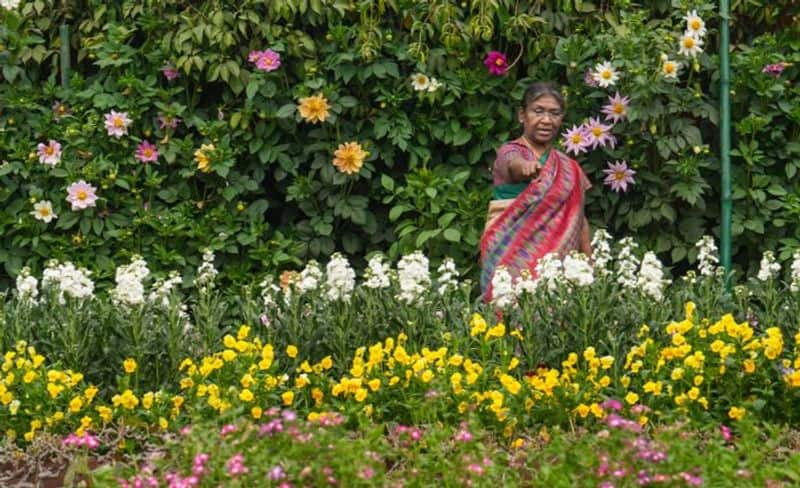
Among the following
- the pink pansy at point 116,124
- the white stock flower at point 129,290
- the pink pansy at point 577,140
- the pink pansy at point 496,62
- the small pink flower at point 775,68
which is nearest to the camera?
the white stock flower at point 129,290

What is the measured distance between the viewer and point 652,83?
6262 mm

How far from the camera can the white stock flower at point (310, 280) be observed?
484cm

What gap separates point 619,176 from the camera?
639 centimetres

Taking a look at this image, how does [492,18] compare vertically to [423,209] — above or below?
above

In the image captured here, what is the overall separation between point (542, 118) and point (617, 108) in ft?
2.25

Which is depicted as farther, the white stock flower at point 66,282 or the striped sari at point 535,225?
the striped sari at point 535,225

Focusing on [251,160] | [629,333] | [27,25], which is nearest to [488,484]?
[629,333]

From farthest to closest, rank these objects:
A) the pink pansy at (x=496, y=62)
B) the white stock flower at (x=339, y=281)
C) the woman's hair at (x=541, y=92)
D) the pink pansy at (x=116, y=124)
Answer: the pink pansy at (x=116, y=124)
the pink pansy at (x=496, y=62)
the woman's hair at (x=541, y=92)
the white stock flower at (x=339, y=281)

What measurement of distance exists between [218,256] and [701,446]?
132 inches

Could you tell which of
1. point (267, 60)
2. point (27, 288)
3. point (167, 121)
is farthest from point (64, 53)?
point (27, 288)

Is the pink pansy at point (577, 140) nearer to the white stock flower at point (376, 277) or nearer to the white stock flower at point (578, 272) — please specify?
the white stock flower at point (578, 272)

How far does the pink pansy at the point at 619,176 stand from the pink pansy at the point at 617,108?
20 cm

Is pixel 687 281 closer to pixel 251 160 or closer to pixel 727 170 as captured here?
pixel 727 170

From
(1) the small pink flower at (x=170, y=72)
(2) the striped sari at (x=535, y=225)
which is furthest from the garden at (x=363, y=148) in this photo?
(2) the striped sari at (x=535, y=225)
